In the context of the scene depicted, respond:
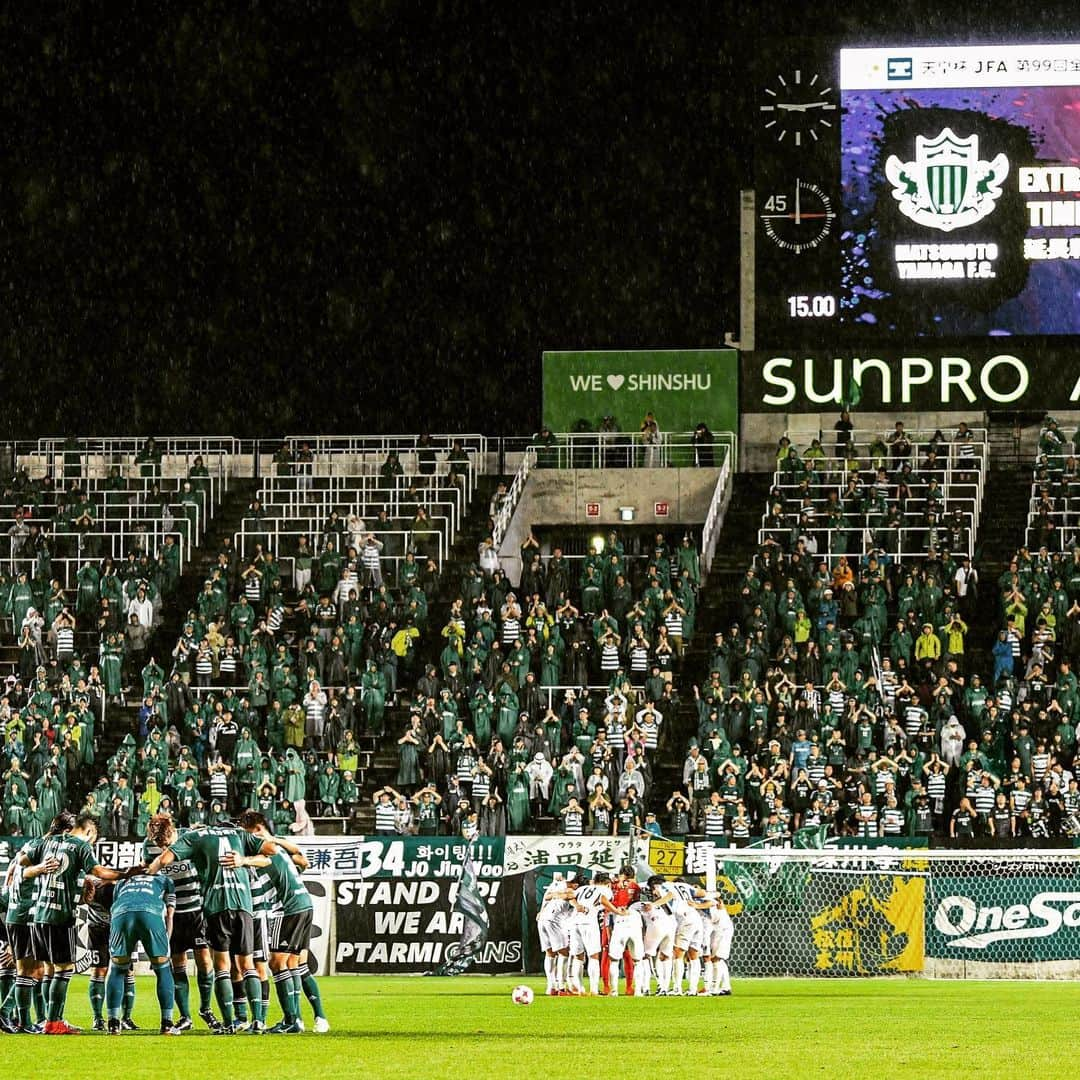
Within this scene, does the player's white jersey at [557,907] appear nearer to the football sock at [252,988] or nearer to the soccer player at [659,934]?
the soccer player at [659,934]

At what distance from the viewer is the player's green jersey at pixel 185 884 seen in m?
18.0

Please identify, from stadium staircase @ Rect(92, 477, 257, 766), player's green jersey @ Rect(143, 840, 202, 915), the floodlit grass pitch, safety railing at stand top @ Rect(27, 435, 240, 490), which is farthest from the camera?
safety railing at stand top @ Rect(27, 435, 240, 490)

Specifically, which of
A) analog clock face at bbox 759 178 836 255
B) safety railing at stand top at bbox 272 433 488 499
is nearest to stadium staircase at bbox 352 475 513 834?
safety railing at stand top at bbox 272 433 488 499

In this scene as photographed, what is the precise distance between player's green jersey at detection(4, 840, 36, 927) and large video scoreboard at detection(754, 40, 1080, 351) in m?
28.4

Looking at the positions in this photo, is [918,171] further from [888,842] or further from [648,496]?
[888,842]

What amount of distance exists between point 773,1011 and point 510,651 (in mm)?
16334

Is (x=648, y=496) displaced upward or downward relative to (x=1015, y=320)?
downward

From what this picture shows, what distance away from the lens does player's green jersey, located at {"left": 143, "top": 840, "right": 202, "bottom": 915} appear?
1795 centimetres

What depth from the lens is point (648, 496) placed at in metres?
44.8

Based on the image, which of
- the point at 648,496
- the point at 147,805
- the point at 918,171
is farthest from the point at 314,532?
the point at 918,171

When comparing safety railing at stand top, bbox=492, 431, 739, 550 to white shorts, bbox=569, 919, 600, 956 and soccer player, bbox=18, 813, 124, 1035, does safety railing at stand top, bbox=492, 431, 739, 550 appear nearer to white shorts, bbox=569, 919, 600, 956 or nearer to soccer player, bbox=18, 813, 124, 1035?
white shorts, bbox=569, 919, 600, 956

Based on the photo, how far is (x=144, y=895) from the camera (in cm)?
1777

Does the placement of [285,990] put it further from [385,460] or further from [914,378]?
[385,460]

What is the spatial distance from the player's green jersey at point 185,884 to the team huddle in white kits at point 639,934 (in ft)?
26.6
